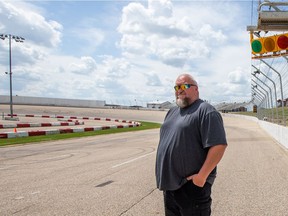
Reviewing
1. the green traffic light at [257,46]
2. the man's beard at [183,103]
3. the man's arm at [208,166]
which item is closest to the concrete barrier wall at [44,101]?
the green traffic light at [257,46]

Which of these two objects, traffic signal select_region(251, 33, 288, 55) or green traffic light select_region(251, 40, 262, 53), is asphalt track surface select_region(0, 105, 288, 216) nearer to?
traffic signal select_region(251, 33, 288, 55)

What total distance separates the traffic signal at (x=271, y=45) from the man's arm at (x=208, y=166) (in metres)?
10.6

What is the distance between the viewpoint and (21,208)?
5.84 metres

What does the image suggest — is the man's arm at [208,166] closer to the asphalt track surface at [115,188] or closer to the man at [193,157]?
the man at [193,157]

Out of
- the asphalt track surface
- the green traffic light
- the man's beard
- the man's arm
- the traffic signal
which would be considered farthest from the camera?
the green traffic light

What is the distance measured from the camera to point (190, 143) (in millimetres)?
3217

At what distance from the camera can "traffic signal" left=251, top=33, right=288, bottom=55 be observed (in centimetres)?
1270

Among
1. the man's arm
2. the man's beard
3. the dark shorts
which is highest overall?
the man's beard

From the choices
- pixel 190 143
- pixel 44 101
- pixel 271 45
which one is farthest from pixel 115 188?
pixel 44 101

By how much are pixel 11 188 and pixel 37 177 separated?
1.32 meters

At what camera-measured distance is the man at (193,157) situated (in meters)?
3.16

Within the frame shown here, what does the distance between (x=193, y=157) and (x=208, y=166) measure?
A: 0.47ft

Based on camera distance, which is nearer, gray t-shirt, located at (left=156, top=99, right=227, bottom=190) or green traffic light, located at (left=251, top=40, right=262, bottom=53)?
gray t-shirt, located at (left=156, top=99, right=227, bottom=190)

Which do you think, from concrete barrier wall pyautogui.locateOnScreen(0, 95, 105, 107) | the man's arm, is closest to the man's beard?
the man's arm
